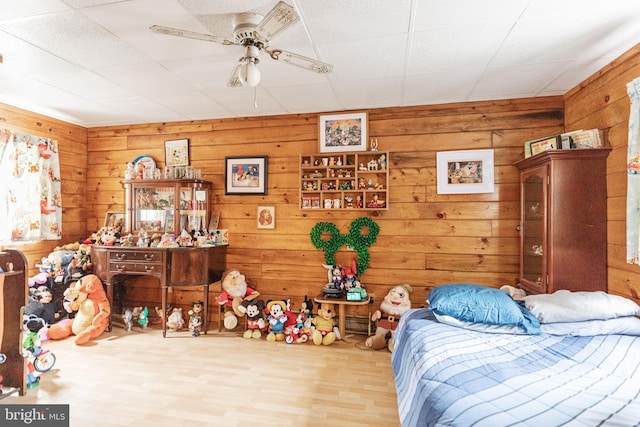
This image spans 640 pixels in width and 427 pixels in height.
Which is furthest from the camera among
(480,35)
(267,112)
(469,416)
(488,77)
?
(267,112)

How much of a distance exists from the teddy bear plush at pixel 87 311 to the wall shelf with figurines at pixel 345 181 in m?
2.25

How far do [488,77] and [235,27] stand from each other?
193 cm

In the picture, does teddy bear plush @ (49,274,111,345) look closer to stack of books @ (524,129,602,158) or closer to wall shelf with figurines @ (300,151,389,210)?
wall shelf with figurines @ (300,151,389,210)

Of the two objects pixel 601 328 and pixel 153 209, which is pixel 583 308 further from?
pixel 153 209

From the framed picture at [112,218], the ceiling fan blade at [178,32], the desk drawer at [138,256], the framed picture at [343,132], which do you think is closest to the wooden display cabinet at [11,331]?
the desk drawer at [138,256]

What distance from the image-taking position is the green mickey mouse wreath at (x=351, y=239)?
10.1 feet

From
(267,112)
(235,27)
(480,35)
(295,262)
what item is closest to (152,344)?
(295,262)

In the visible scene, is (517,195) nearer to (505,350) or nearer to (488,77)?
(488,77)

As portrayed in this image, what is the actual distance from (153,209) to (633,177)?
4148 millimetres

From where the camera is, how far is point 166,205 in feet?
11.4

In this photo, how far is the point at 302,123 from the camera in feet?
10.9

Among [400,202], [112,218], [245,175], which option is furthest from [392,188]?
[112,218]

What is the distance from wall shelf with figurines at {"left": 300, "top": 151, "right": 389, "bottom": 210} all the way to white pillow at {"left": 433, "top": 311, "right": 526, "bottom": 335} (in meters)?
1.36

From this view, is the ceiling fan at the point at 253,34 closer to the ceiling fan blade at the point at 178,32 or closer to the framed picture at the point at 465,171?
the ceiling fan blade at the point at 178,32
